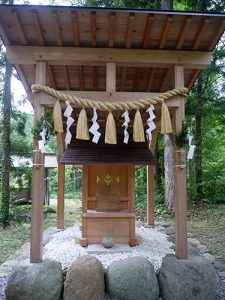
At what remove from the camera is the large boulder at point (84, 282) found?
10.8ft

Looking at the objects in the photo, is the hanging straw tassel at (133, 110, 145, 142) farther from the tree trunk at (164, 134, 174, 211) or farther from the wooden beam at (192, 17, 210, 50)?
the tree trunk at (164, 134, 174, 211)

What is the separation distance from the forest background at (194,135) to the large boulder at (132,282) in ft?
18.2

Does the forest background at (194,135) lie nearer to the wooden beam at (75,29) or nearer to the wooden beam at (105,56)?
the wooden beam at (105,56)

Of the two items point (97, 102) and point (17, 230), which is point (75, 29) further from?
point (17, 230)

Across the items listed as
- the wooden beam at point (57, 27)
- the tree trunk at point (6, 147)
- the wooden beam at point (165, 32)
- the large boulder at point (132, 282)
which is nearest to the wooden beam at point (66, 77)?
the wooden beam at point (57, 27)

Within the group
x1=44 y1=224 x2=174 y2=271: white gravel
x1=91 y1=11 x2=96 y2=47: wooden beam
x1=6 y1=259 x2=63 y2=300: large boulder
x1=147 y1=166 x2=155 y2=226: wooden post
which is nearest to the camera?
x1=6 y1=259 x2=63 y2=300: large boulder

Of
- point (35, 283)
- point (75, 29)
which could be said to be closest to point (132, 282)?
point (35, 283)

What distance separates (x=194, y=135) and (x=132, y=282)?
745 cm

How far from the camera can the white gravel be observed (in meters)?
4.30

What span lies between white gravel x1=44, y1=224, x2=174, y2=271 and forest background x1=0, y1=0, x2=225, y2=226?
3164 mm

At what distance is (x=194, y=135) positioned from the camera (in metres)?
9.97

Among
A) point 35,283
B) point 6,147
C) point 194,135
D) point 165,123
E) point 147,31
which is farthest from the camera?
point 194,135

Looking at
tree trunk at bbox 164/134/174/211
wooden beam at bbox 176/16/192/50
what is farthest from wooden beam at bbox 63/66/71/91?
tree trunk at bbox 164/134/174/211

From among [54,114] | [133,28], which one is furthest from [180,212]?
[133,28]
